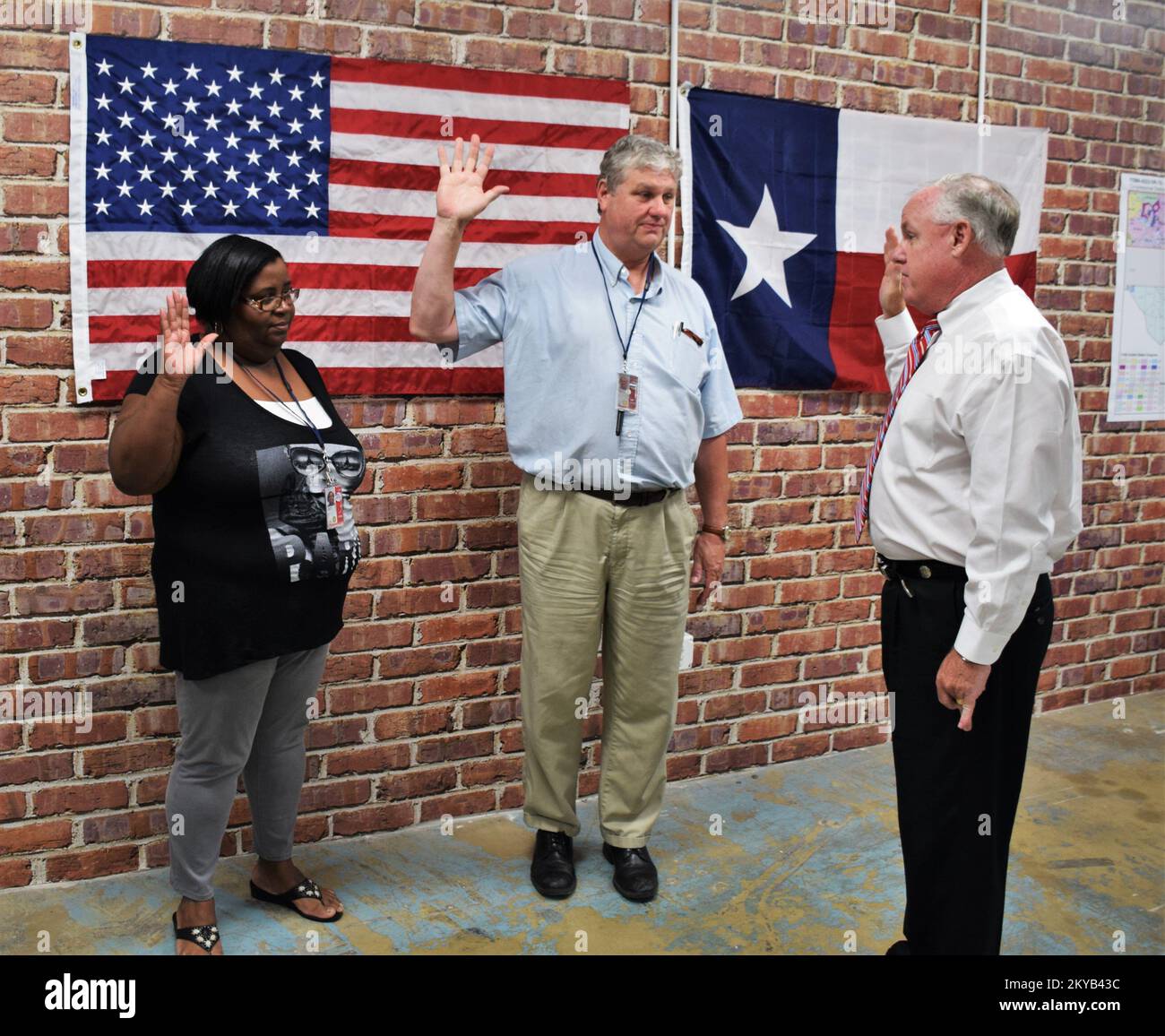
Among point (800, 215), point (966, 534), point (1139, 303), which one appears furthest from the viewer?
point (1139, 303)

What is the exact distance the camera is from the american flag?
2.90 metres

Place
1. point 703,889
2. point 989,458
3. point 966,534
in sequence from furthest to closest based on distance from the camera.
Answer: point 703,889
point 966,534
point 989,458

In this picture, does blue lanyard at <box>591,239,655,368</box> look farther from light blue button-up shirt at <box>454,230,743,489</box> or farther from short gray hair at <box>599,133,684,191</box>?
short gray hair at <box>599,133,684,191</box>

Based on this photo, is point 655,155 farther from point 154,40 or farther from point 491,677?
point 491,677

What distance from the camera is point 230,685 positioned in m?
2.59

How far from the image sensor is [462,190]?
2789 millimetres

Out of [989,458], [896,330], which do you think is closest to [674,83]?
[896,330]

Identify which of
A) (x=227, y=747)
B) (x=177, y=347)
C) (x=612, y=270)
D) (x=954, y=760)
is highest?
(x=612, y=270)

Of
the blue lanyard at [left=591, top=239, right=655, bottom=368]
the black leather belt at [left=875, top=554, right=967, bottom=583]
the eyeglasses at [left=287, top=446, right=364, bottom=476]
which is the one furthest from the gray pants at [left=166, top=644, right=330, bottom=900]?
the black leather belt at [left=875, top=554, right=967, bottom=583]

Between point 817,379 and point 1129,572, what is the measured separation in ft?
6.01

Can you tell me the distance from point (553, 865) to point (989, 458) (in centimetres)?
162

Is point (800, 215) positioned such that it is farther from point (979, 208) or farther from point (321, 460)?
point (321, 460)

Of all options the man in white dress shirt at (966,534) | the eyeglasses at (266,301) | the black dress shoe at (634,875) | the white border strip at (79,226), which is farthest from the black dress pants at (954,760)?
the white border strip at (79,226)

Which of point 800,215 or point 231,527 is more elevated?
point 800,215
